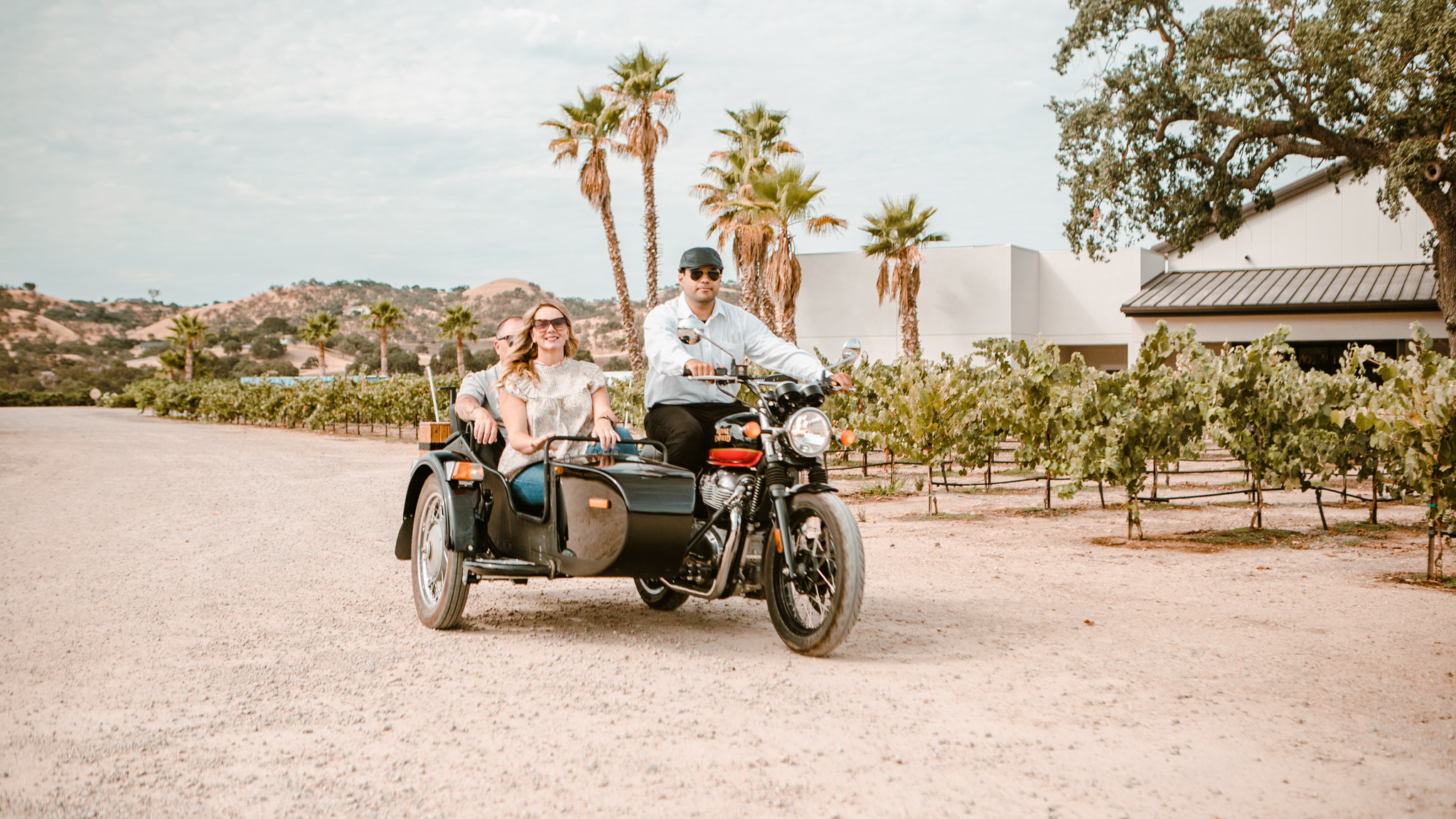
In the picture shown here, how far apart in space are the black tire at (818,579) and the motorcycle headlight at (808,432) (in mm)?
203

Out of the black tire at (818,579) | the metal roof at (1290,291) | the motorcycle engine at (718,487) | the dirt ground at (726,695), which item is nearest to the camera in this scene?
the dirt ground at (726,695)

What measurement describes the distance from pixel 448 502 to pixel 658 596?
1298 mm

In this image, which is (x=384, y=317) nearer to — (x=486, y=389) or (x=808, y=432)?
(x=486, y=389)

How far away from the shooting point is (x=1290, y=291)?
27891 mm

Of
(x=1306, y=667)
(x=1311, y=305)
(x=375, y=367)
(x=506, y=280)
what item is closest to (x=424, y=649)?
(x=1306, y=667)

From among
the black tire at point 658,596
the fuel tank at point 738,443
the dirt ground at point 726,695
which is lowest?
the dirt ground at point 726,695

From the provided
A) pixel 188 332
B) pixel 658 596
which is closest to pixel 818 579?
pixel 658 596

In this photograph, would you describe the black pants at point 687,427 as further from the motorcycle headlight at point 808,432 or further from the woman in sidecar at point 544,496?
the motorcycle headlight at point 808,432

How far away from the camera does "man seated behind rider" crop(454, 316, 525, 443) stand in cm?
553

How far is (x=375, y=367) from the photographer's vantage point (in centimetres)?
7969

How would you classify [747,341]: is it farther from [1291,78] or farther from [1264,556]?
[1291,78]

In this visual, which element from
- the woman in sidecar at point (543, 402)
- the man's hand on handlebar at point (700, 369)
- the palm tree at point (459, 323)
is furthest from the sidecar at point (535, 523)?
the palm tree at point (459, 323)

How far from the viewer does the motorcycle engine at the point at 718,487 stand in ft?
16.3

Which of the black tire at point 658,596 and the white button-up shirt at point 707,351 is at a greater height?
the white button-up shirt at point 707,351
